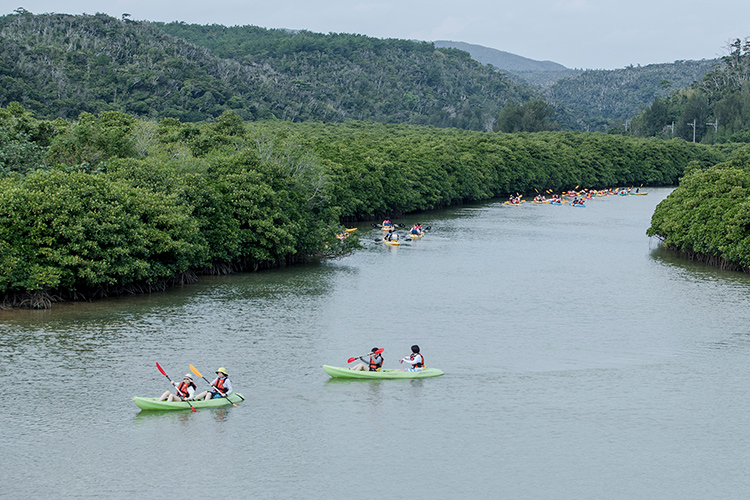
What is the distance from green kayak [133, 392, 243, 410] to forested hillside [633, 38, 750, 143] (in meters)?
146

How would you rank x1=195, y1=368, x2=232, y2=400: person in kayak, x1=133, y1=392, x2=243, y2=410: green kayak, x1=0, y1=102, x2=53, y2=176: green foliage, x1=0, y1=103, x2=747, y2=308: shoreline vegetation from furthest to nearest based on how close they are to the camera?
x1=0, y1=102, x2=53, y2=176: green foliage, x1=0, y1=103, x2=747, y2=308: shoreline vegetation, x1=195, y1=368, x2=232, y2=400: person in kayak, x1=133, y1=392, x2=243, y2=410: green kayak

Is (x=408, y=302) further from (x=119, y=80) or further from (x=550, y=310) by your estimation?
(x=119, y=80)

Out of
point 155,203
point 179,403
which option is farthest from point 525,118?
point 179,403

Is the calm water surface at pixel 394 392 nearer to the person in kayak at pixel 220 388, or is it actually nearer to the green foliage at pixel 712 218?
the person in kayak at pixel 220 388

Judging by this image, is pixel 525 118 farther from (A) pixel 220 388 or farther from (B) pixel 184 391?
(B) pixel 184 391

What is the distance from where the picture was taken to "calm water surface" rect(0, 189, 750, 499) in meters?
21.3

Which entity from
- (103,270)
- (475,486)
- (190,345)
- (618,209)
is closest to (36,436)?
(190,345)

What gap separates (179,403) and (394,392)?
7.13 m

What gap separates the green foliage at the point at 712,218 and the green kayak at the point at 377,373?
27364 millimetres

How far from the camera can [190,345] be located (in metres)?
32.5

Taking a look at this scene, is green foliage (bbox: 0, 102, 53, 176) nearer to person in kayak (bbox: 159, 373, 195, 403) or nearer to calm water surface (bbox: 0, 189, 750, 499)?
calm water surface (bbox: 0, 189, 750, 499)

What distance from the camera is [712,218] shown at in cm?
5209

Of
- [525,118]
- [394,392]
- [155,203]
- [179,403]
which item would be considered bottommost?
[394,392]

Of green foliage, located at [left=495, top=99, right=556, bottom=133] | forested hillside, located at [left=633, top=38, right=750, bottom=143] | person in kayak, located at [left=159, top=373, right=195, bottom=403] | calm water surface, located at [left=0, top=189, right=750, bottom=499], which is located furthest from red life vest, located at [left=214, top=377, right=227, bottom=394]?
green foliage, located at [left=495, top=99, right=556, bottom=133]
